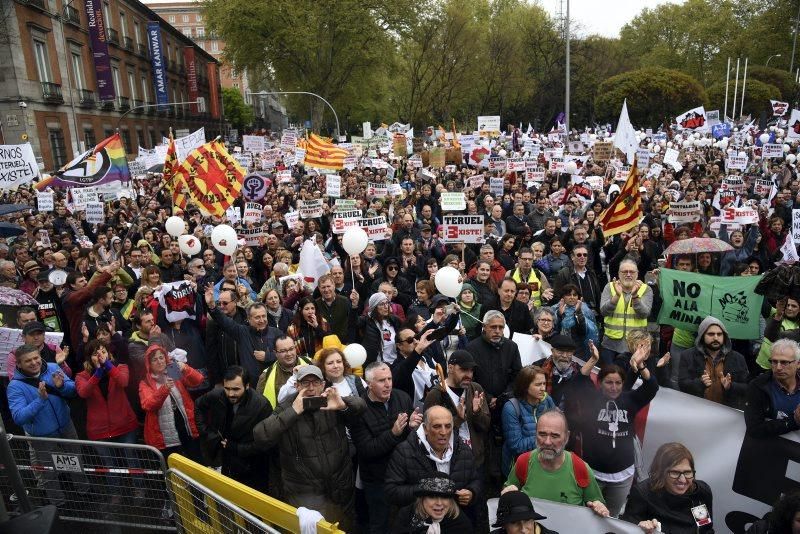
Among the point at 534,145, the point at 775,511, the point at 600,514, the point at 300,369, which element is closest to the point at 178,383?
the point at 300,369

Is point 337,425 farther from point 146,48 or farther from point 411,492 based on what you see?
point 146,48

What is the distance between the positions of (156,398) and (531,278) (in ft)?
14.5

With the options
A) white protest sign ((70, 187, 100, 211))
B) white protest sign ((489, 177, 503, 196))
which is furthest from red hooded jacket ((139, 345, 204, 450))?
white protest sign ((489, 177, 503, 196))

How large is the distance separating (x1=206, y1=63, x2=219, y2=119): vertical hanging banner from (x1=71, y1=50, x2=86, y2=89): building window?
1305 inches

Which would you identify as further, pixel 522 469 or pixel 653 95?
pixel 653 95

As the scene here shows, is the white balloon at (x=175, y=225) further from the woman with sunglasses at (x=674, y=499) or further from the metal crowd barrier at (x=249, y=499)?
the woman with sunglasses at (x=674, y=499)

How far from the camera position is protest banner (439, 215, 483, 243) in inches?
349

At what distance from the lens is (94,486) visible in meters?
4.67

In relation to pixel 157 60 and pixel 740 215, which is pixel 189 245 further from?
pixel 157 60

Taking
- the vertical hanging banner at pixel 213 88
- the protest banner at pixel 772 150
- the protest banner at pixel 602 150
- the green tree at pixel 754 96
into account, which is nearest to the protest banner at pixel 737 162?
the protest banner at pixel 772 150

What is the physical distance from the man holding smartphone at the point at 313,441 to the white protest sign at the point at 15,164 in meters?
10.9

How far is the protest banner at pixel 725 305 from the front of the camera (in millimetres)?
6078

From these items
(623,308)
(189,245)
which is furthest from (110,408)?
(623,308)

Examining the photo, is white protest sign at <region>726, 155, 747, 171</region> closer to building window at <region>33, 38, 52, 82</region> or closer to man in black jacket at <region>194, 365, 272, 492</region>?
man in black jacket at <region>194, 365, 272, 492</region>
